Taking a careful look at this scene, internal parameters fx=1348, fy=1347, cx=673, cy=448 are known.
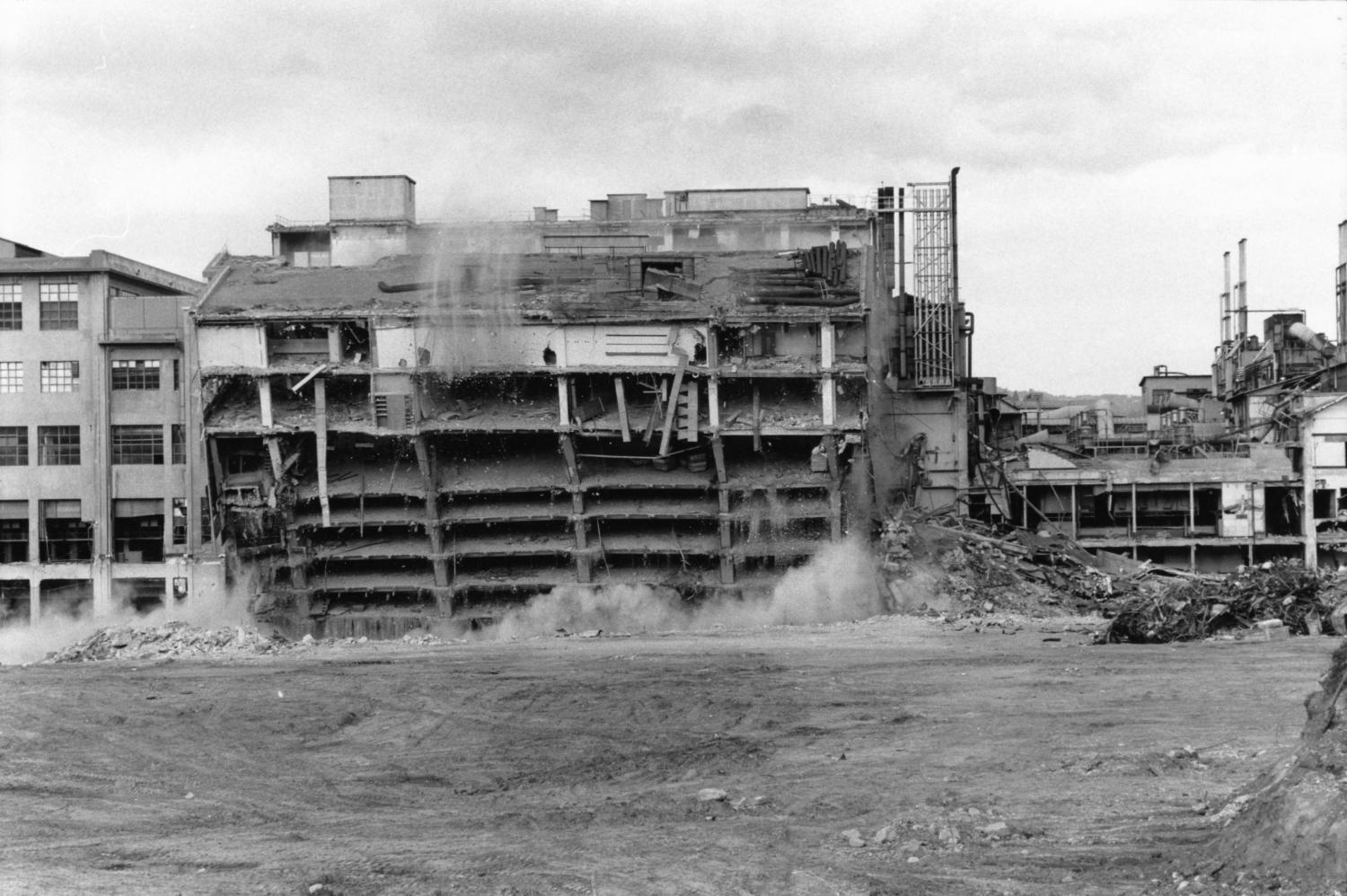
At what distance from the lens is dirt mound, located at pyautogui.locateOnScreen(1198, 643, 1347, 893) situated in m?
9.16

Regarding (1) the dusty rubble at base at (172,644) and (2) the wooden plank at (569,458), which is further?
(2) the wooden plank at (569,458)

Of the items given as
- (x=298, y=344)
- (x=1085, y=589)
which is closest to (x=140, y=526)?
(x=298, y=344)

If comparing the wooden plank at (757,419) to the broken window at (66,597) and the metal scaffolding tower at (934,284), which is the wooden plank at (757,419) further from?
the broken window at (66,597)

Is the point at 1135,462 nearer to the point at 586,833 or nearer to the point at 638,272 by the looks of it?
the point at 638,272

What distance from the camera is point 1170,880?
34.3 ft

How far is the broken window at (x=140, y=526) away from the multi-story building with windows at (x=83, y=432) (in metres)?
0.03

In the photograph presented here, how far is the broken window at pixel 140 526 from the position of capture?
1713 inches

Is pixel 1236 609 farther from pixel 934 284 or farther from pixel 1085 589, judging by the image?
pixel 934 284

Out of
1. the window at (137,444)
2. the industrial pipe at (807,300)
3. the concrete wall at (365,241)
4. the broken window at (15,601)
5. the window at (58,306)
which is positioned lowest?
the broken window at (15,601)

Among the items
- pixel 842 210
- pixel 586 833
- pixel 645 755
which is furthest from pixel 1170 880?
pixel 842 210

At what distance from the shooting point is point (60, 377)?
4394 centimetres

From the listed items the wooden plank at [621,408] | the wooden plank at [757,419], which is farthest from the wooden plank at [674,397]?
the wooden plank at [757,419]

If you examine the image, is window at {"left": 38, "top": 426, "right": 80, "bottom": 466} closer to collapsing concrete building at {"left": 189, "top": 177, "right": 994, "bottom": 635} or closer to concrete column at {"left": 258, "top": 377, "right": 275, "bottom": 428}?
collapsing concrete building at {"left": 189, "top": 177, "right": 994, "bottom": 635}

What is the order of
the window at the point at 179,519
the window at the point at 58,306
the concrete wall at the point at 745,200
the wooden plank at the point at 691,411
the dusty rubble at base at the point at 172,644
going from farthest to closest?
the concrete wall at the point at 745,200, the window at the point at 58,306, the window at the point at 179,519, the wooden plank at the point at 691,411, the dusty rubble at base at the point at 172,644
